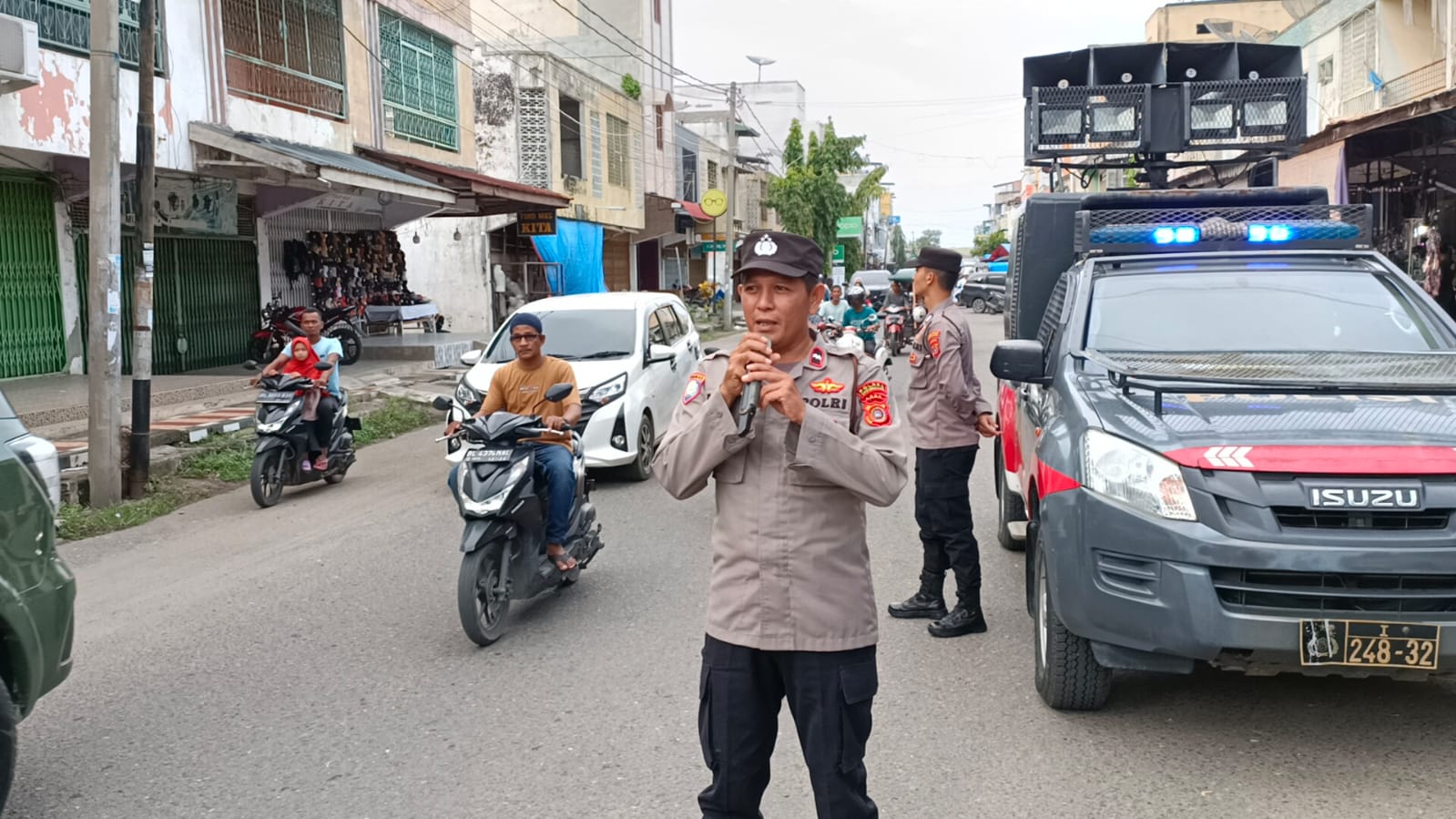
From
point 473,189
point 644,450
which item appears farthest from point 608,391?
point 473,189

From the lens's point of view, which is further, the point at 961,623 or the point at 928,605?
the point at 928,605

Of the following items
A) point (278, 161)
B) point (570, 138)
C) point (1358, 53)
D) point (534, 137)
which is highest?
point (1358, 53)

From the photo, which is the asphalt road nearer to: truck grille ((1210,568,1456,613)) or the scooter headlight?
truck grille ((1210,568,1456,613))

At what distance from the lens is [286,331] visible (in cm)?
1691

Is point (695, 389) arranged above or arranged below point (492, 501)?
above

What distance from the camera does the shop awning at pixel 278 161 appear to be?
47.2 feet

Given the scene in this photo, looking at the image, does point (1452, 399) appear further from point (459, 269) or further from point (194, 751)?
point (459, 269)

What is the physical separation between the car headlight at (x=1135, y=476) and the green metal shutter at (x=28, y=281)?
13059 mm

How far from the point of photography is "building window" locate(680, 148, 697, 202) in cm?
4866

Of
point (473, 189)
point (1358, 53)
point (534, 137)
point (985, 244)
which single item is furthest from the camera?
point (985, 244)

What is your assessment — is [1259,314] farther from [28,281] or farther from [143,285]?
[28,281]

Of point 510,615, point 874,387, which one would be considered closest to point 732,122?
point 510,615

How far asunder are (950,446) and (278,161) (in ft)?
37.3

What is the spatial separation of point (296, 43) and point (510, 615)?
14.1 meters
